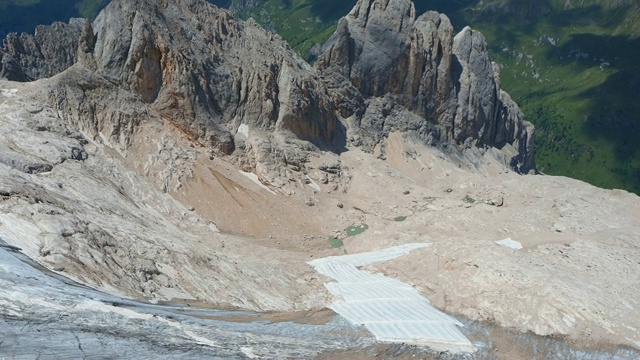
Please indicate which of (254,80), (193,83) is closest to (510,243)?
(254,80)

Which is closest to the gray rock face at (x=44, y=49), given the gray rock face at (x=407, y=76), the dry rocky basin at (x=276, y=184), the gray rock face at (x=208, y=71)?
the dry rocky basin at (x=276, y=184)

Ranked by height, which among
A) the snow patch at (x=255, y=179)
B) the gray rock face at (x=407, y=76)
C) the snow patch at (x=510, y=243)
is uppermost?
the gray rock face at (x=407, y=76)

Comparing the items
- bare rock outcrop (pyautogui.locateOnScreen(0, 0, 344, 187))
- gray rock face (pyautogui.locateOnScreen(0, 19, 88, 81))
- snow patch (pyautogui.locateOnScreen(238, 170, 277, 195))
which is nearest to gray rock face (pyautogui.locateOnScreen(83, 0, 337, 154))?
bare rock outcrop (pyautogui.locateOnScreen(0, 0, 344, 187))

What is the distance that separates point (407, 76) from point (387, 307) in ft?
155

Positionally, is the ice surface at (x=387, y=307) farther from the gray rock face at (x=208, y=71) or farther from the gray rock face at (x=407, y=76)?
the gray rock face at (x=407, y=76)

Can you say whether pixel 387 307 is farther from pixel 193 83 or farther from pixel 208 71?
pixel 208 71

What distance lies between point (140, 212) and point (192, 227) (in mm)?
3993

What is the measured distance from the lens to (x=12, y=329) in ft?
49.7

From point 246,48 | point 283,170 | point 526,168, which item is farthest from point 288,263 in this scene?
point 526,168

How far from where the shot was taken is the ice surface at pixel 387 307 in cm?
2400

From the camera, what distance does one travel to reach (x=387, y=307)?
92.6ft

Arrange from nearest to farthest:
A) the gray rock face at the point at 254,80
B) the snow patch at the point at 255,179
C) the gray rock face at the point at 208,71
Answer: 1. the snow patch at the point at 255,179
2. the gray rock face at the point at 254,80
3. the gray rock face at the point at 208,71

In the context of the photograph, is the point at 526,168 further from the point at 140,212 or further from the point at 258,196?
the point at 140,212

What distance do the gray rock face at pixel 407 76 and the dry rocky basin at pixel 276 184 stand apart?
0.25 m
